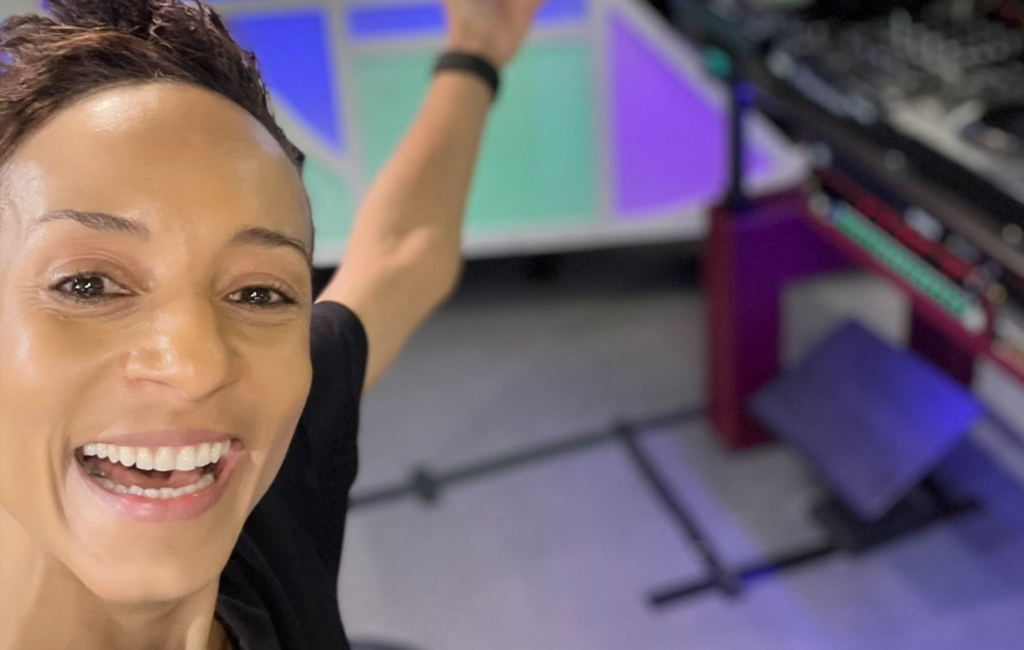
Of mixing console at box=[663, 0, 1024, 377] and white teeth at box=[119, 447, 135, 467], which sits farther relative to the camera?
mixing console at box=[663, 0, 1024, 377]

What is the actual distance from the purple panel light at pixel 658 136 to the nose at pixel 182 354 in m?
2.31

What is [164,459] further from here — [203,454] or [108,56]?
[108,56]

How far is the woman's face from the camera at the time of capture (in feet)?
1.90

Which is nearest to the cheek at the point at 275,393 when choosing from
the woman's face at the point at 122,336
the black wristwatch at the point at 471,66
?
the woman's face at the point at 122,336

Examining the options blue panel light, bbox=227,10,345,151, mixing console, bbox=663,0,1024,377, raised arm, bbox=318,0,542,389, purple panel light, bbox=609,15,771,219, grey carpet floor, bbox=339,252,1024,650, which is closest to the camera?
raised arm, bbox=318,0,542,389

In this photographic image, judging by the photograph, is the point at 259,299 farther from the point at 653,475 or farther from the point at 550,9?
the point at 550,9

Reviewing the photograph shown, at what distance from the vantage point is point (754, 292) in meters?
2.34

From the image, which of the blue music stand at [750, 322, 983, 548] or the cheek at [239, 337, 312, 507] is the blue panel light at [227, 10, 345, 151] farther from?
the cheek at [239, 337, 312, 507]

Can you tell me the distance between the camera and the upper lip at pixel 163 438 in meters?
0.59

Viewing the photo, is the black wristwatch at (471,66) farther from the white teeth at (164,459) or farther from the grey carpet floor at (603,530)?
the grey carpet floor at (603,530)

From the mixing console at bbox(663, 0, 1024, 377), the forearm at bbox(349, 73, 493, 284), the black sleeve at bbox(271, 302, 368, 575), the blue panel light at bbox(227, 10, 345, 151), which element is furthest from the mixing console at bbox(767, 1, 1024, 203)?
the blue panel light at bbox(227, 10, 345, 151)

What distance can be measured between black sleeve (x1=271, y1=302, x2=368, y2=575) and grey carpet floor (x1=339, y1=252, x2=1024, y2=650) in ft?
3.90

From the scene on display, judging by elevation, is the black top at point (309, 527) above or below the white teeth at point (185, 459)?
below

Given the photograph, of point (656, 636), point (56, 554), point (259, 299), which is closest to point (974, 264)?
point (656, 636)
